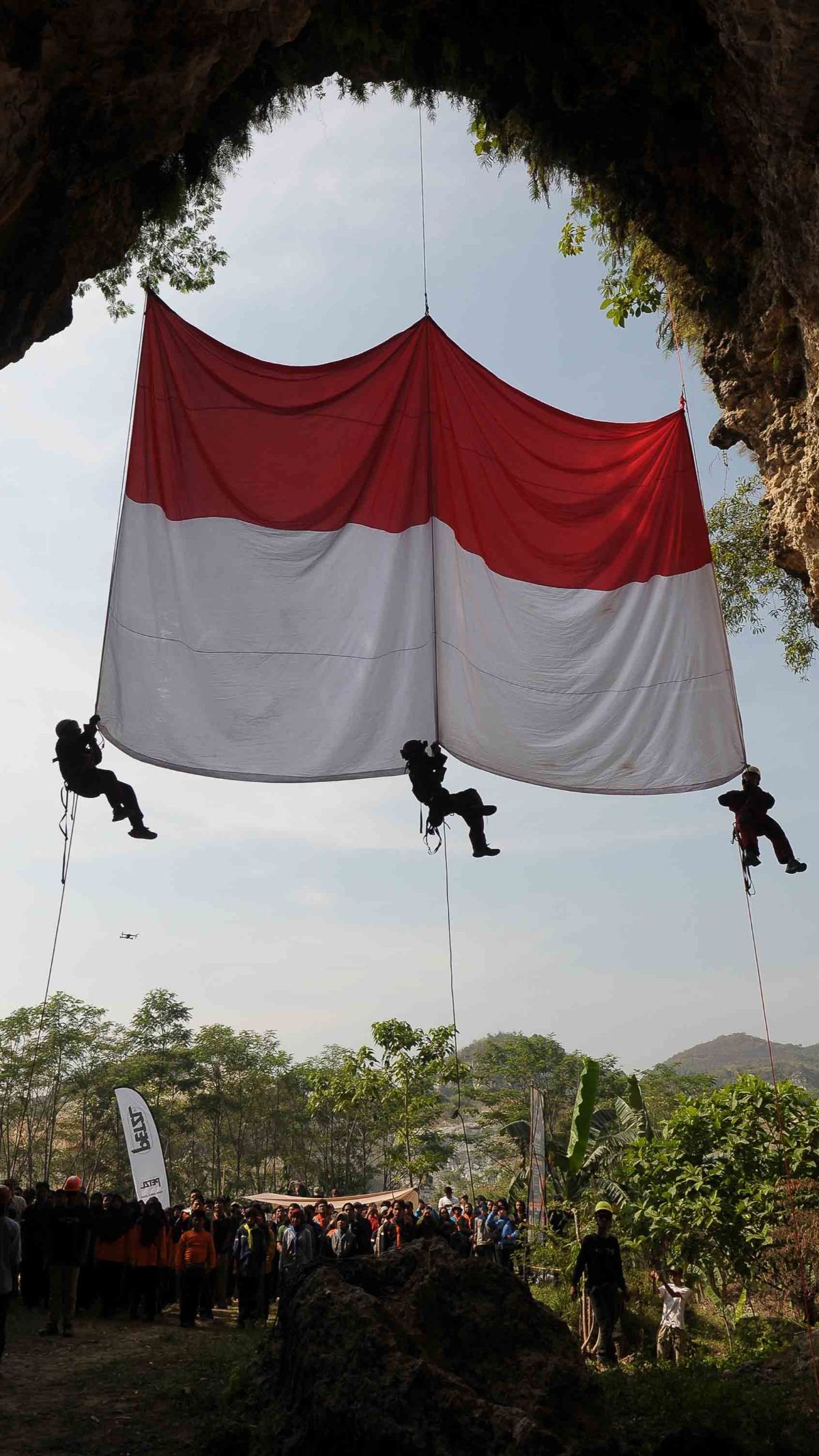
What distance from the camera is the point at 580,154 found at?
1051 cm

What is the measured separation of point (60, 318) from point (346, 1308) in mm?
8408

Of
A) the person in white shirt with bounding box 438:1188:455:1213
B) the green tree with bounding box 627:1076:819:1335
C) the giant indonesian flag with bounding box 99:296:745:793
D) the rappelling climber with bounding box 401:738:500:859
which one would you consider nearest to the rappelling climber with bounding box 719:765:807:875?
the giant indonesian flag with bounding box 99:296:745:793

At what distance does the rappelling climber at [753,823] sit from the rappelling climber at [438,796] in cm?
212

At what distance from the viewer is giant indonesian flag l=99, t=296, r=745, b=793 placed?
289 inches

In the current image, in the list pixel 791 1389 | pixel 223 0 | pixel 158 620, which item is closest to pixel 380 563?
pixel 158 620

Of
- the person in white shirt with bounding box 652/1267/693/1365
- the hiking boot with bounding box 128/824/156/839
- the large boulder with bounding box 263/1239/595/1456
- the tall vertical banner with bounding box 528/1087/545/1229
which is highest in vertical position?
the hiking boot with bounding box 128/824/156/839

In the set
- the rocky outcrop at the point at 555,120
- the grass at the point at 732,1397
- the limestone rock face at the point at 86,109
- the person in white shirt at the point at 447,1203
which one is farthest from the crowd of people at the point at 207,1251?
the limestone rock face at the point at 86,109

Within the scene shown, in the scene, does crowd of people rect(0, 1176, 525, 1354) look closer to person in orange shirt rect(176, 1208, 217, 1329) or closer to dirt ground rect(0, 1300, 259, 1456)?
person in orange shirt rect(176, 1208, 217, 1329)

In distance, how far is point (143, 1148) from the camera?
20141 mm

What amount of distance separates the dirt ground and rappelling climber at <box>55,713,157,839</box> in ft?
13.7

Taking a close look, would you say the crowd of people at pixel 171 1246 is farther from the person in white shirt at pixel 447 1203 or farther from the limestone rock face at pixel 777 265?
the limestone rock face at pixel 777 265

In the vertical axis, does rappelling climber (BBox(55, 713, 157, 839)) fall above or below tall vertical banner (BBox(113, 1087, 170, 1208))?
above

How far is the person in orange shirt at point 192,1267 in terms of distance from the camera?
11.7m

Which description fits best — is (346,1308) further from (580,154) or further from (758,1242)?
(580,154)
